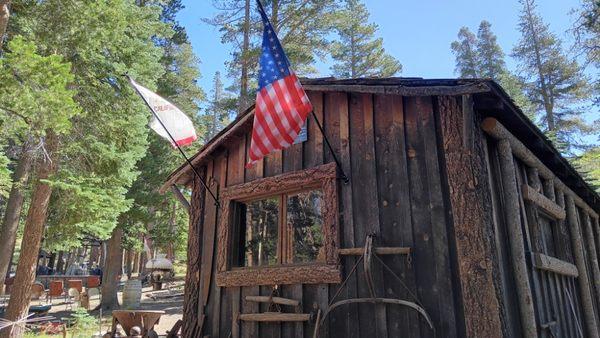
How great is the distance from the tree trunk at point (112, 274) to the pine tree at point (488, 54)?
25119 mm

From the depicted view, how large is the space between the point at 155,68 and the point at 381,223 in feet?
34.4

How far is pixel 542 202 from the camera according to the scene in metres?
6.18

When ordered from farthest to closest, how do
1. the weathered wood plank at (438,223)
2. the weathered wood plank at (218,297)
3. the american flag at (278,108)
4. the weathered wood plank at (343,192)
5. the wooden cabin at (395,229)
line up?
the weathered wood plank at (218,297) < the weathered wood plank at (343,192) < the american flag at (278,108) < the wooden cabin at (395,229) < the weathered wood plank at (438,223)

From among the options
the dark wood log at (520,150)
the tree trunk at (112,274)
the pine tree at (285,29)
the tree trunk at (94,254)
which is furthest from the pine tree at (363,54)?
the tree trunk at (94,254)

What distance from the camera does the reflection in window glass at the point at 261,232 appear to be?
630 cm

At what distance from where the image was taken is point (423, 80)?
189 inches

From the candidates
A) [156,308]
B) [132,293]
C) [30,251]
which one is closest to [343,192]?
[30,251]

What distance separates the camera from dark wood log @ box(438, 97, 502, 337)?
13.9 feet

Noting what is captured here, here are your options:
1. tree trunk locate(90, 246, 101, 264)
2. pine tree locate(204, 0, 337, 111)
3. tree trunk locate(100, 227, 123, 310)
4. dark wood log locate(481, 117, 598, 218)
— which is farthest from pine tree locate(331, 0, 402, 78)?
tree trunk locate(90, 246, 101, 264)

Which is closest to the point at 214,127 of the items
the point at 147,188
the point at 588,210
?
the point at 147,188

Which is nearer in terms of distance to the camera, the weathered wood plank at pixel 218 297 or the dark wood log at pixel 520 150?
the dark wood log at pixel 520 150

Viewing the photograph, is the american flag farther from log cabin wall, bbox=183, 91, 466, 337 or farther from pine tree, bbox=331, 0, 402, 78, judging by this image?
pine tree, bbox=331, 0, 402, 78

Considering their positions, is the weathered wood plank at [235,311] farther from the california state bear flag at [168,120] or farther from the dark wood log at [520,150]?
the dark wood log at [520,150]

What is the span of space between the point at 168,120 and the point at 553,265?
19.8 feet
